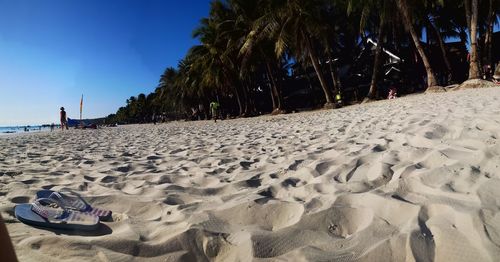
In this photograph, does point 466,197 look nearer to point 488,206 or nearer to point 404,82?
point 488,206

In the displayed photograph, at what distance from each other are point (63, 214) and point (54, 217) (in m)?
0.06

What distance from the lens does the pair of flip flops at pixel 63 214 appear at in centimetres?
224

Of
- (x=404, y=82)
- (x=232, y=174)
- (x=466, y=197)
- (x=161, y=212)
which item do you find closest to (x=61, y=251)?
(x=161, y=212)

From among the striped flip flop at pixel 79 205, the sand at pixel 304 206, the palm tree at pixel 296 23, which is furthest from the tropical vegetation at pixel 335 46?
the striped flip flop at pixel 79 205

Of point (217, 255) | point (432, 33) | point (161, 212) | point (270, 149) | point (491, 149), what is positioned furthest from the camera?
point (432, 33)

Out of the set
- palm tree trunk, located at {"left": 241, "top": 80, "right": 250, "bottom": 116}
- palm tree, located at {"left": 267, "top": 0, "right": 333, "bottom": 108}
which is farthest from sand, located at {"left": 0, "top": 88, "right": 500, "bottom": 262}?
palm tree trunk, located at {"left": 241, "top": 80, "right": 250, "bottom": 116}

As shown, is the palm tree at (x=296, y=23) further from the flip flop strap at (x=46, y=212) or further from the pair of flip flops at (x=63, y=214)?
the flip flop strap at (x=46, y=212)

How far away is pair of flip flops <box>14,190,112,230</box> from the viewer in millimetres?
2242

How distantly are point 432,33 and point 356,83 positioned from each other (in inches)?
280

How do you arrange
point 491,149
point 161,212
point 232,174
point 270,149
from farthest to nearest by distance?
point 270,149
point 232,174
point 491,149
point 161,212

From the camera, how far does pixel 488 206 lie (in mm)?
1973

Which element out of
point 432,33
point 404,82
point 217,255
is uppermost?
point 432,33

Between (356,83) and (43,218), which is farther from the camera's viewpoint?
(356,83)

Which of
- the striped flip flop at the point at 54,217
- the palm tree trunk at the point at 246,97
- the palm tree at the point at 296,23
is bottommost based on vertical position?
the striped flip flop at the point at 54,217
